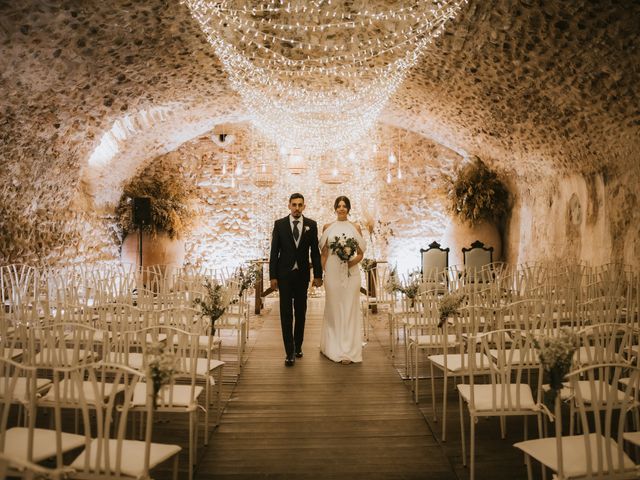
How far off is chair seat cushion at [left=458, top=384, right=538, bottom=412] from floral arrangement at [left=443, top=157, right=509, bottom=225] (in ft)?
27.6

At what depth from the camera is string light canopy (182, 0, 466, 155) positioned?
5934 millimetres

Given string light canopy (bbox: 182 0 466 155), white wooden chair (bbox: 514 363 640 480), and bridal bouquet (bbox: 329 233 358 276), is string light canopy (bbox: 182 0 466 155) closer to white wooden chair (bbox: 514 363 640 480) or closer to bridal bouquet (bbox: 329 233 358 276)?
bridal bouquet (bbox: 329 233 358 276)

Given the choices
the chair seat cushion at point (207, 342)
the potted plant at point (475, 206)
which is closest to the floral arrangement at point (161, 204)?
the potted plant at point (475, 206)

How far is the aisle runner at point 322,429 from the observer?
9.53 ft

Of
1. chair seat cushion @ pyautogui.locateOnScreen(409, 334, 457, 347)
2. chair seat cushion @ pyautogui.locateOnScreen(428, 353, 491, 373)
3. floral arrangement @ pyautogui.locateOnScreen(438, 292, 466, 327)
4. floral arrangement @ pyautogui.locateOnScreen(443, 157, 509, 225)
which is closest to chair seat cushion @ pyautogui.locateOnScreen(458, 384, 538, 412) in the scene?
chair seat cushion @ pyautogui.locateOnScreen(428, 353, 491, 373)

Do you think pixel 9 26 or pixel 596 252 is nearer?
pixel 9 26

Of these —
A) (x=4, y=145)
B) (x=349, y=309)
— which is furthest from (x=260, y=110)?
(x=349, y=309)

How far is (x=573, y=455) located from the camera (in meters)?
2.21

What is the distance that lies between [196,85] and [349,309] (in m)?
4.77

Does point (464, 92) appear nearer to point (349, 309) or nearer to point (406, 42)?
point (406, 42)

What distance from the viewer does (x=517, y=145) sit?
877 cm

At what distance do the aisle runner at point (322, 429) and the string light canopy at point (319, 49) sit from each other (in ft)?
12.1

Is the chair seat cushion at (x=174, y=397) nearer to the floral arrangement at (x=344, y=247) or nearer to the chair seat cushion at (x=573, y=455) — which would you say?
the chair seat cushion at (x=573, y=455)

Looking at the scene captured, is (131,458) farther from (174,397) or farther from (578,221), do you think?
(578,221)
